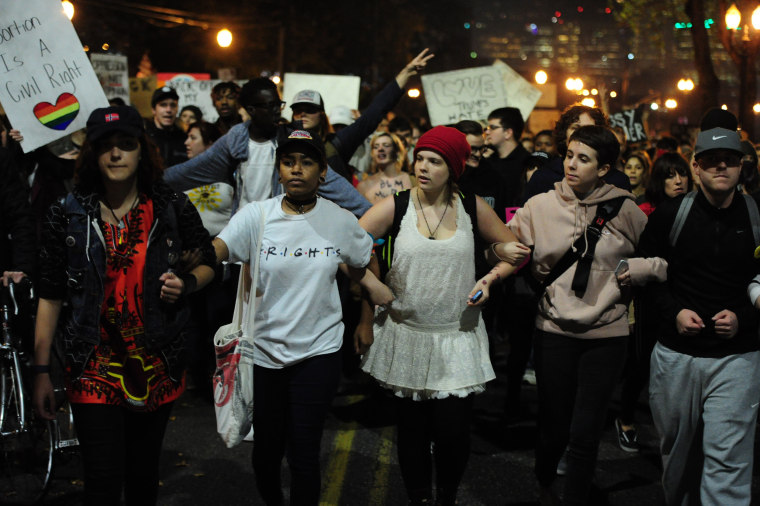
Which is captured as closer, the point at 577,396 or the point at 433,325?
the point at 433,325

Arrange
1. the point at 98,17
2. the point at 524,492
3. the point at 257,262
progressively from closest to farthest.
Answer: the point at 257,262 → the point at 524,492 → the point at 98,17

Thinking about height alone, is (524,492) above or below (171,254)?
below

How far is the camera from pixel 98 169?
3803 millimetres

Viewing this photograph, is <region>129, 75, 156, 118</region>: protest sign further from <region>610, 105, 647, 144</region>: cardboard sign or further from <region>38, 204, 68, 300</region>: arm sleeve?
<region>38, 204, 68, 300</region>: arm sleeve

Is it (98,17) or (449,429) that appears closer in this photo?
(449,429)

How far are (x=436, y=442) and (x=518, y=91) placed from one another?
9.43 meters

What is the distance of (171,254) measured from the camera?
12.6 feet

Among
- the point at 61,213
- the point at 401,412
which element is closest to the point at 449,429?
the point at 401,412

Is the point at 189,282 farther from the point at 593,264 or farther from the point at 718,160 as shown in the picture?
the point at 718,160

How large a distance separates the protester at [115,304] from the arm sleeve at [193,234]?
4 centimetres

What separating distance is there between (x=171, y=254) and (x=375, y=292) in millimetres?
1173

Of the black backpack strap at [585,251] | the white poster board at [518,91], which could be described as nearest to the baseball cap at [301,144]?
the black backpack strap at [585,251]

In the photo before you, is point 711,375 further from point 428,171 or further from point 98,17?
point 98,17

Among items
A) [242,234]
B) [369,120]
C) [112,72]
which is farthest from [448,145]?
[112,72]
